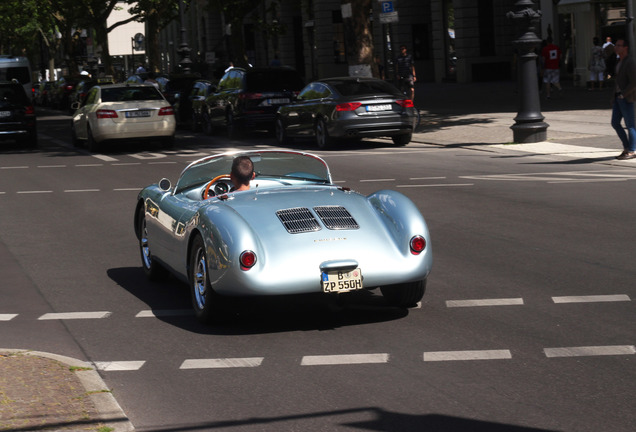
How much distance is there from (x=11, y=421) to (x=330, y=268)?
2.68 meters

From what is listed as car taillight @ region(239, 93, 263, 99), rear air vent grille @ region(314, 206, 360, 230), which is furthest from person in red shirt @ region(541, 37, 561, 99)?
rear air vent grille @ region(314, 206, 360, 230)

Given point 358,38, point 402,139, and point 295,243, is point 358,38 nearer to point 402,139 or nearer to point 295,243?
point 402,139

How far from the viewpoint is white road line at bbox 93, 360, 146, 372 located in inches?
275

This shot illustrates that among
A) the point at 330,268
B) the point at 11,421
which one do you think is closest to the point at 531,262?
the point at 330,268

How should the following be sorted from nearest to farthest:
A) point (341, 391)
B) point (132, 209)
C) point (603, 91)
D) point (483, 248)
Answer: point (341, 391) → point (483, 248) → point (132, 209) → point (603, 91)

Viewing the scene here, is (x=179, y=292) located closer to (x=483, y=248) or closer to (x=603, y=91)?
(x=483, y=248)

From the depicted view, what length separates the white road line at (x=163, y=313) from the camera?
8.66 meters

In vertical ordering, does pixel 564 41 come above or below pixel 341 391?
above

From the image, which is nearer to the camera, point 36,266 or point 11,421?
point 11,421

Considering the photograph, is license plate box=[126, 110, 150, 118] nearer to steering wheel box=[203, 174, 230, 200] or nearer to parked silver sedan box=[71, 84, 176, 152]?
parked silver sedan box=[71, 84, 176, 152]

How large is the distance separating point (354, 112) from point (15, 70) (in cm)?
3186

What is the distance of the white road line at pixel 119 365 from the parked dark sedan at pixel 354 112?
670 inches

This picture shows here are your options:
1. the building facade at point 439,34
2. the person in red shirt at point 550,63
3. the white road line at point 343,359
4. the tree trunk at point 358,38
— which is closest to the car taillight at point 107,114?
the building facade at point 439,34

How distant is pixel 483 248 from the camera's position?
1102 cm
